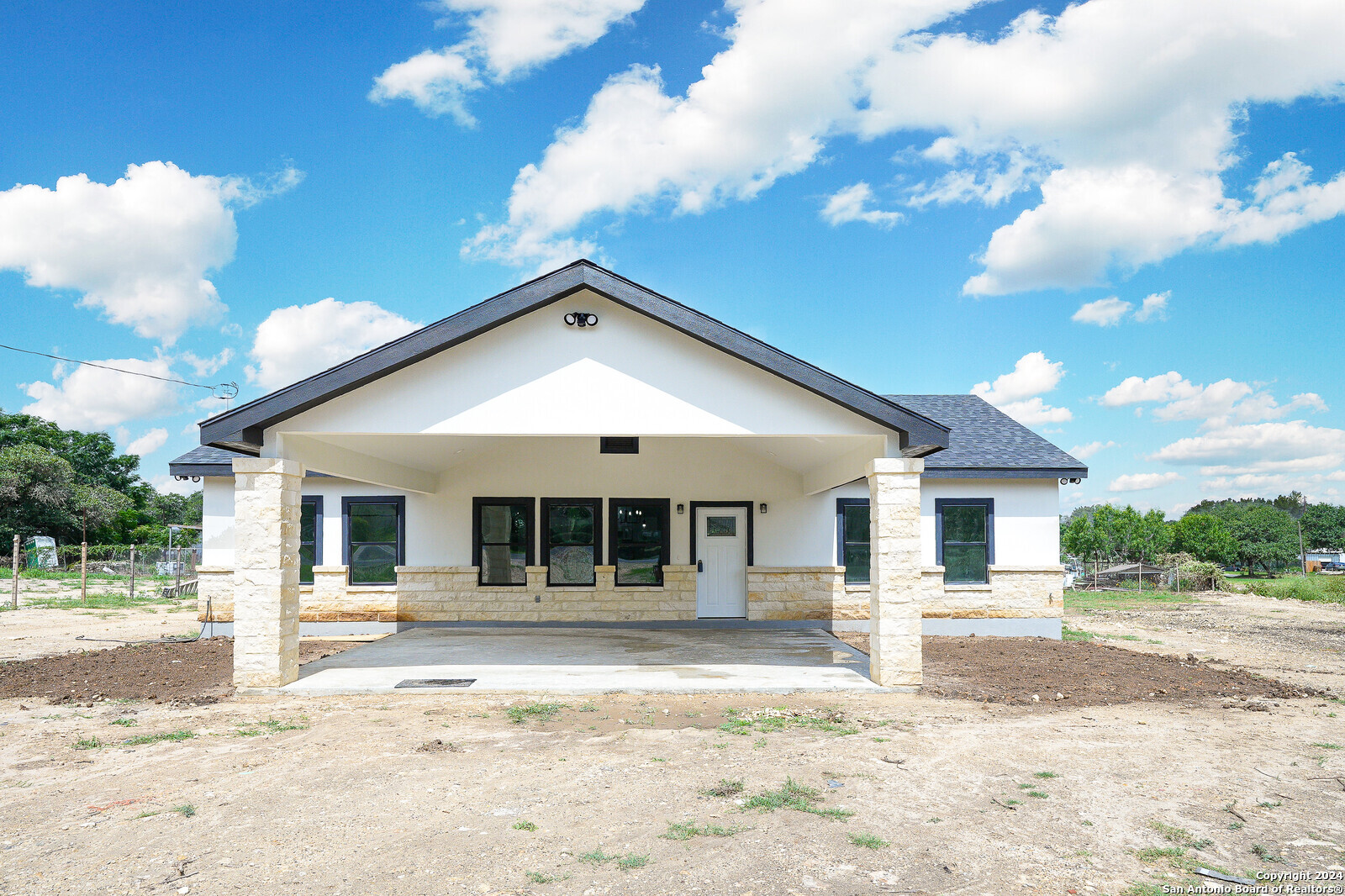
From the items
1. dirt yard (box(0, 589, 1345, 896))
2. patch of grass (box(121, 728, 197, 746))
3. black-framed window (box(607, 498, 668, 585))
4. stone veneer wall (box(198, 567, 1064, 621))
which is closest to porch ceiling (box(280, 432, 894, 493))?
black-framed window (box(607, 498, 668, 585))

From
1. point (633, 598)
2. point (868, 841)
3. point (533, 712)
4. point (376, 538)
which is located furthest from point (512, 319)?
point (376, 538)

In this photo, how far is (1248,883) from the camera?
4.17 metres

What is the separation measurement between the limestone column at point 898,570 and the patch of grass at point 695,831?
460 centimetres

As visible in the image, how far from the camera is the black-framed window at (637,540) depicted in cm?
1491

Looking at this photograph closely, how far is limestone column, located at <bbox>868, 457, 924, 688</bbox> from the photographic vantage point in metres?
9.04

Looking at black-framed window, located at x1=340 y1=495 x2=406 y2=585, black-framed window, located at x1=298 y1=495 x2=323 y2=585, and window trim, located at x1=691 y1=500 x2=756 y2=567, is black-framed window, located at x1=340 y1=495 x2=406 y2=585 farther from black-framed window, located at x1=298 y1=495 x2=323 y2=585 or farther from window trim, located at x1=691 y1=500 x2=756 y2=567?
window trim, located at x1=691 y1=500 x2=756 y2=567

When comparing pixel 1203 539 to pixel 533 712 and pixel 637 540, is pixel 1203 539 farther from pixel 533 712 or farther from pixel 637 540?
pixel 533 712

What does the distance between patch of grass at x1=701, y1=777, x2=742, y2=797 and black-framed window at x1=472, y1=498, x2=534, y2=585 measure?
9.44 metres

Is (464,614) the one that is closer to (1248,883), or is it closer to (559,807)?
(559,807)

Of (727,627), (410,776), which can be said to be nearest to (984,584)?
(727,627)

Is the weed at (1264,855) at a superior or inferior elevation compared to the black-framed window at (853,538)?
inferior

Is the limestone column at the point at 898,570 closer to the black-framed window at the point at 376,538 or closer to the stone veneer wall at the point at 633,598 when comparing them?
the stone veneer wall at the point at 633,598

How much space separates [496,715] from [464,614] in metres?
6.96

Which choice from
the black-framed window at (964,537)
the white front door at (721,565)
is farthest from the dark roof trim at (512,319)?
the white front door at (721,565)
